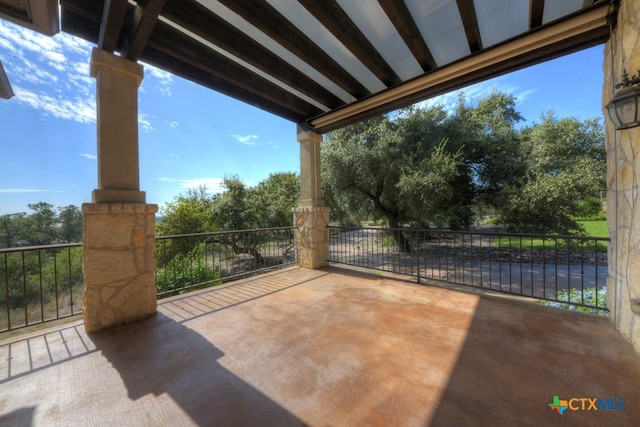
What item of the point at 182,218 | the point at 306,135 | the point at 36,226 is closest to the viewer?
the point at 306,135

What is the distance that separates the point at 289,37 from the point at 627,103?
2734 millimetres

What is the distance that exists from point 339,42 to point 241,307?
3.12 m

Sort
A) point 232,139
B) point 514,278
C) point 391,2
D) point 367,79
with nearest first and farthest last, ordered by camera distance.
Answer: point 391,2 → point 367,79 → point 514,278 → point 232,139

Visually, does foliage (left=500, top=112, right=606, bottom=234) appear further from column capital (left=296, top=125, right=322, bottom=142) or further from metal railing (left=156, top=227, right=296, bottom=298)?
metal railing (left=156, top=227, right=296, bottom=298)

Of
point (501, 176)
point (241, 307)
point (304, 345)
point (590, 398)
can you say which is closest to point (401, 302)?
point (304, 345)

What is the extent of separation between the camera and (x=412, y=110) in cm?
784

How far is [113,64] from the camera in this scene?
2.19 meters

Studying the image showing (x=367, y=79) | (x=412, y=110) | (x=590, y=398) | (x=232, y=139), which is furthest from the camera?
(x=232, y=139)

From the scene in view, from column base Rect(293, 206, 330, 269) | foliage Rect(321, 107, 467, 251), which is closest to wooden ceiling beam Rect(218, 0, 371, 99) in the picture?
column base Rect(293, 206, 330, 269)

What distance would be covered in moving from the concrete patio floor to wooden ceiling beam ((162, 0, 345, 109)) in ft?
9.05

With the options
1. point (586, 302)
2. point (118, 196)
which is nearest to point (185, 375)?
point (118, 196)

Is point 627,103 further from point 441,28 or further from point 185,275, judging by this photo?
point 185,275

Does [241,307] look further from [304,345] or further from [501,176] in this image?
[501,176]

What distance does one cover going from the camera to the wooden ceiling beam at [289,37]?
2.07 metres
